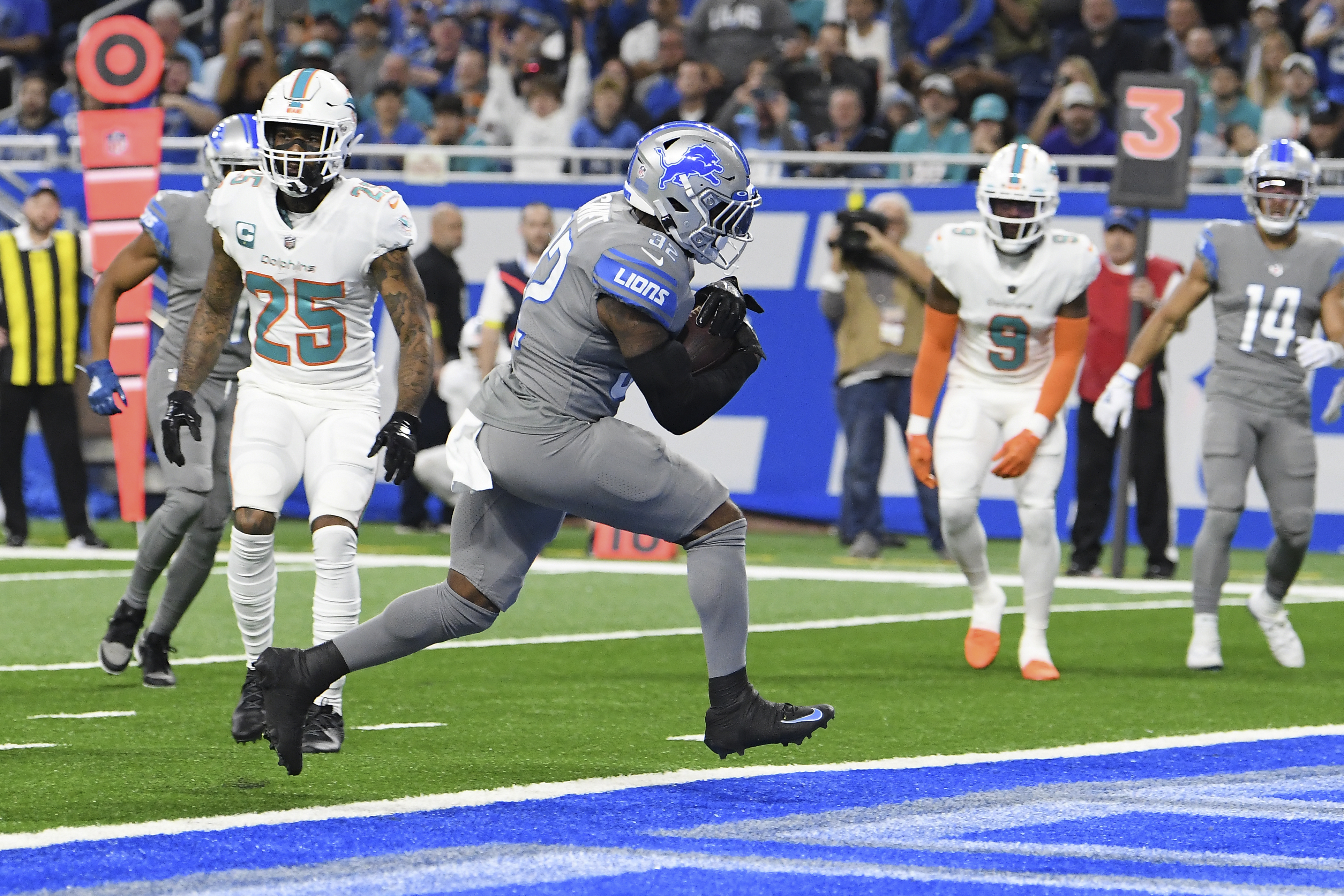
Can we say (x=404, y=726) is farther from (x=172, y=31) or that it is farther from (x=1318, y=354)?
(x=172, y=31)

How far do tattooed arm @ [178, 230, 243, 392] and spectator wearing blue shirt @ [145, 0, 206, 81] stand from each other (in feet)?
37.6

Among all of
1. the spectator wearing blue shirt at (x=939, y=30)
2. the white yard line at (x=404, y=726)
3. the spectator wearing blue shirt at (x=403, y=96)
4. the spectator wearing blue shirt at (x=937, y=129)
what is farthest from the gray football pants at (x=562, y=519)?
the spectator wearing blue shirt at (x=939, y=30)

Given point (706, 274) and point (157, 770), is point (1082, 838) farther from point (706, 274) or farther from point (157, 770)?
point (706, 274)

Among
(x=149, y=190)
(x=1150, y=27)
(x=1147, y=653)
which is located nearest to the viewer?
(x=1147, y=653)

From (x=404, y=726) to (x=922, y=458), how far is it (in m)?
2.69

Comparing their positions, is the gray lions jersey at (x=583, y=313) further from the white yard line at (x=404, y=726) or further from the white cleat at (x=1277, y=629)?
the white cleat at (x=1277, y=629)

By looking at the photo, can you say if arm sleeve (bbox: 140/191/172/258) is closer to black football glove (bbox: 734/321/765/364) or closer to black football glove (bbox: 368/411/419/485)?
black football glove (bbox: 368/411/419/485)

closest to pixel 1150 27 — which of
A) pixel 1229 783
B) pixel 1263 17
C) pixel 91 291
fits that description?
pixel 1263 17

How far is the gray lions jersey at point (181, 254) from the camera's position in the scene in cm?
729

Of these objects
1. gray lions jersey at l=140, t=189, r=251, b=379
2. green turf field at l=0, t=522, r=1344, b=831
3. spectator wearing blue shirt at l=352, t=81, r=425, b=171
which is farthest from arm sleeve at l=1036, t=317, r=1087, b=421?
spectator wearing blue shirt at l=352, t=81, r=425, b=171

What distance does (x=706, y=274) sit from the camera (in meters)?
14.2

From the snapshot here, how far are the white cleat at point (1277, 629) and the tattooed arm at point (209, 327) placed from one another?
4.42m

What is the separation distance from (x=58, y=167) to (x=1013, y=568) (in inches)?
289

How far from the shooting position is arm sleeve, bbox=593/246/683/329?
16.4 ft
